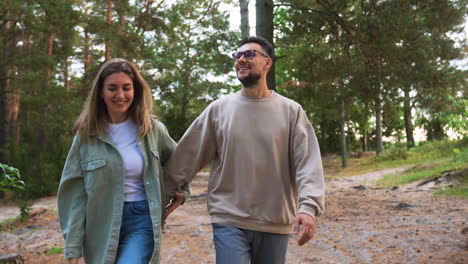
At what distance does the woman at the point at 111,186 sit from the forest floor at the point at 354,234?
10.8 ft

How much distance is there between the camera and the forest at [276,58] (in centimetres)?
881

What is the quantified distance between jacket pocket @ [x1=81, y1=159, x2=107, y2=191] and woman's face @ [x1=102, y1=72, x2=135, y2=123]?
339mm

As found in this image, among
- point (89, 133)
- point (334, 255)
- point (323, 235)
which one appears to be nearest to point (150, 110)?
point (89, 133)

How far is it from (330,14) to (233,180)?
23.1 ft

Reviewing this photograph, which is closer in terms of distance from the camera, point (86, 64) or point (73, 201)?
point (73, 201)

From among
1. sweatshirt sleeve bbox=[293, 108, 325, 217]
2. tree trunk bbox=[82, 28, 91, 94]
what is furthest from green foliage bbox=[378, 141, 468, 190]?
tree trunk bbox=[82, 28, 91, 94]

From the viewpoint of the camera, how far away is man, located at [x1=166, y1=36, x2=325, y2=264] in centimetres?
279

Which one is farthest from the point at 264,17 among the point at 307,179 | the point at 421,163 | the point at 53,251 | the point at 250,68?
the point at 421,163

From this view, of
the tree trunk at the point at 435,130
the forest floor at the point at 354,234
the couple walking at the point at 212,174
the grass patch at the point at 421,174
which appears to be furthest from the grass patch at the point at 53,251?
the tree trunk at the point at 435,130

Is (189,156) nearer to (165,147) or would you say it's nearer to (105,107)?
(165,147)

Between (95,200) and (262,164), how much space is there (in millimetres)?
1010

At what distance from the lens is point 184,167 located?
3139mm

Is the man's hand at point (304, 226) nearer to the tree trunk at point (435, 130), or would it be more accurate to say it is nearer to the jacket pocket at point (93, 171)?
the jacket pocket at point (93, 171)

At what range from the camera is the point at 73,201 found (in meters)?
2.74
